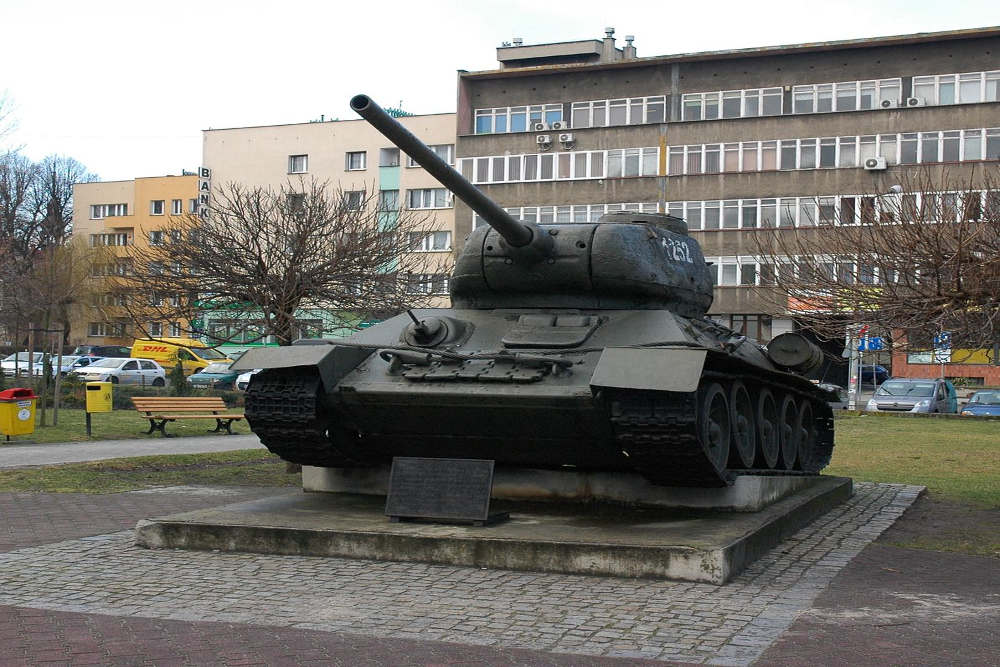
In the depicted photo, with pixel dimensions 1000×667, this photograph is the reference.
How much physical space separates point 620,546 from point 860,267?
6998 mm

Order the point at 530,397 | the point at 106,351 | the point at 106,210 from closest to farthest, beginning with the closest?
the point at 530,397
the point at 106,351
the point at 106,210

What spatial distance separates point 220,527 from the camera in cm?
965

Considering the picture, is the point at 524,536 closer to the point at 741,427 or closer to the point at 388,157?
the point at 741,427

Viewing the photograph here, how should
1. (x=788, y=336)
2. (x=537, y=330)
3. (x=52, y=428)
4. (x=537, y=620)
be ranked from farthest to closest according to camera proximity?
1. (x=52, y=428)
2. (x=788, y=336)
3. (x=537, y=330)
4. (x=537, y=620)

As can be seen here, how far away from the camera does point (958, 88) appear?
41.1 metres

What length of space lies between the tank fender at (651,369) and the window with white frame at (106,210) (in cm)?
6324

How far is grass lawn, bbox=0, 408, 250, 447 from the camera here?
874 inches

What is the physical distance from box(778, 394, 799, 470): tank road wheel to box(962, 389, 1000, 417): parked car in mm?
23242

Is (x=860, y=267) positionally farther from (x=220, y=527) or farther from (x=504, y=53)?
(x=504, y=53)

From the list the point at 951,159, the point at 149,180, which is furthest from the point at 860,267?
the point at 149,180

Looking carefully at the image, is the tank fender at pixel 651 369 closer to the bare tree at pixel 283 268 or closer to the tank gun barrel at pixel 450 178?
the tank gun barrel at pixel 450 178

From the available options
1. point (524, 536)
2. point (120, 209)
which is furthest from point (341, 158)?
point (524, 536)

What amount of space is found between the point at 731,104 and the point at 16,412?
30258 mm

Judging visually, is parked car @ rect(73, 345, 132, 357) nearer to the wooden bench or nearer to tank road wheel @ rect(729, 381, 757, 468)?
the wooden bench
